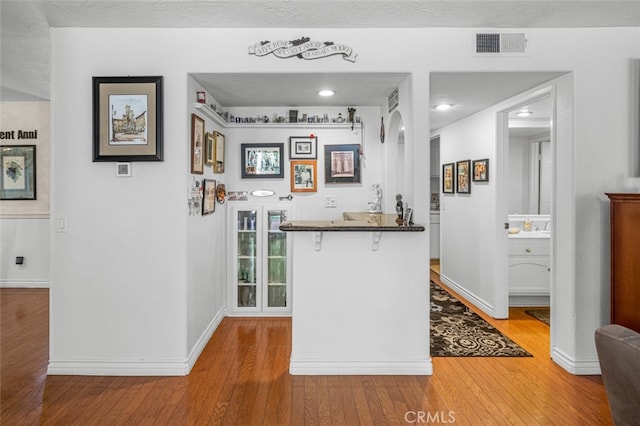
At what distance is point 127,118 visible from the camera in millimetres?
2703

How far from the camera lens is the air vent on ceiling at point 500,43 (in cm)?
271

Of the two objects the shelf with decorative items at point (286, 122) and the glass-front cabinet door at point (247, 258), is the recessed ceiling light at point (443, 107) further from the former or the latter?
the glass-front cabinet door at point (247, 258)

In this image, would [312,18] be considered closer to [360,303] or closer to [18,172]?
[360,303]

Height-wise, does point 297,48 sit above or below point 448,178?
above

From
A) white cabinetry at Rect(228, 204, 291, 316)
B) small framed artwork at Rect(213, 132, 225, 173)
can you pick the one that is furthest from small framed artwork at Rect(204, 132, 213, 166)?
white cabinetry at Rect(228, 204, 291, 316)

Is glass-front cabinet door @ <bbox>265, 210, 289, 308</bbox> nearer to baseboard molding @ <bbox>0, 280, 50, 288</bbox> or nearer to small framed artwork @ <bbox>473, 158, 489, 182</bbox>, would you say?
small framed artwork @ <bbox>473, 158, 489, 182</bbox>

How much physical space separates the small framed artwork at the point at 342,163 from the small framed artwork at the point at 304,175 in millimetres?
140

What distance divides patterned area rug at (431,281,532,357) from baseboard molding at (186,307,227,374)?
190 centimetres

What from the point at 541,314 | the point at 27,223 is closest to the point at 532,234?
the point at 541,314

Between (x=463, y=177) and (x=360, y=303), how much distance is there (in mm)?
2717

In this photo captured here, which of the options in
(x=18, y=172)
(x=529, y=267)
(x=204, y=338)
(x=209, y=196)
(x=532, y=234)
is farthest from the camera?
(x=18, y=172)

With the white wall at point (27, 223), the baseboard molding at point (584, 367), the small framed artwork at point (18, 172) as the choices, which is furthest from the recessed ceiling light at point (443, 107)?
the small framed artwork at point (18, 172)

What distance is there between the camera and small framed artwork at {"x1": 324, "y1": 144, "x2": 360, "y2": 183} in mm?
4008

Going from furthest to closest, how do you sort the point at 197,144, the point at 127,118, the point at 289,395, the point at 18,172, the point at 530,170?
the point at 18,172
the point at 530,170
the point at 197,144
the point at 127,118
the point at 289,395
